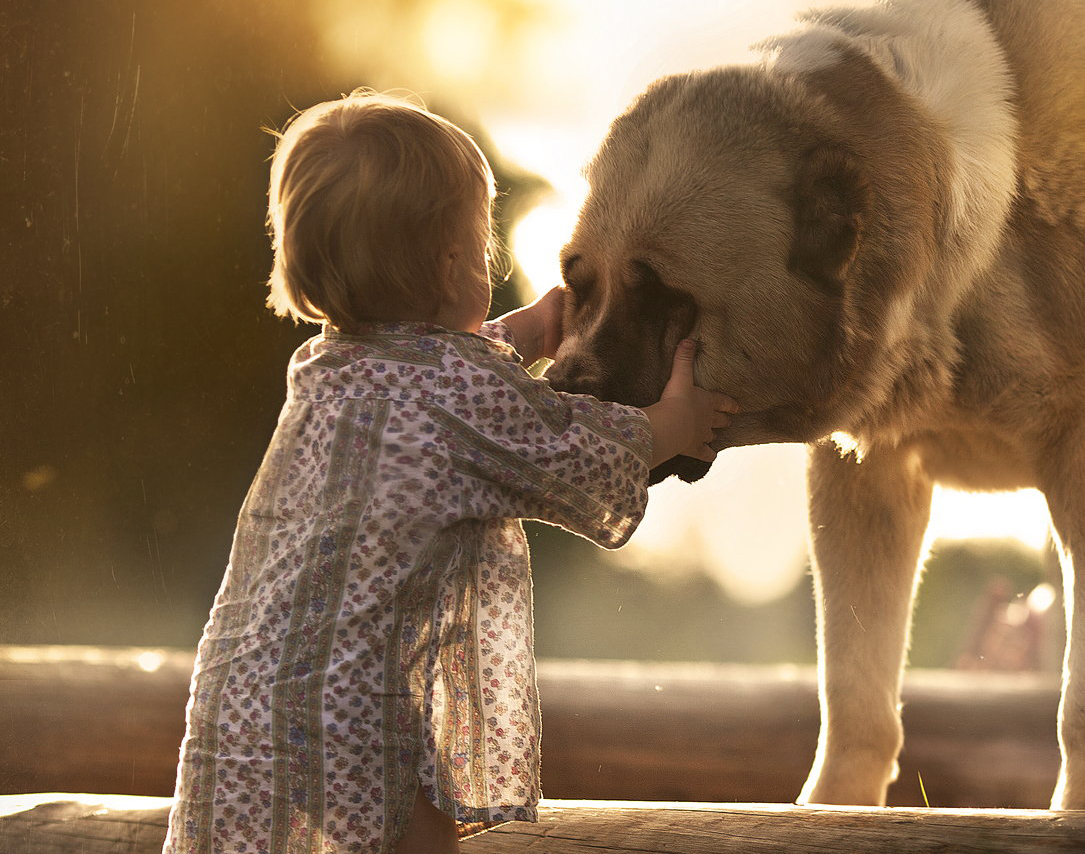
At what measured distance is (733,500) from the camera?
11.0 ft

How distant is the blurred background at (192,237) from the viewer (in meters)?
2.06

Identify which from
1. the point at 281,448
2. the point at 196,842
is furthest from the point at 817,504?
the point at 196,842

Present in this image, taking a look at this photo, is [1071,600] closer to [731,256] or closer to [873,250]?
[873,250]

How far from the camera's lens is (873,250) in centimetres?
149

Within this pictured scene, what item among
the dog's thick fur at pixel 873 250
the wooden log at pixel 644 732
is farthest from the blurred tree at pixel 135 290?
the dog's thick fur at pixel 873 250

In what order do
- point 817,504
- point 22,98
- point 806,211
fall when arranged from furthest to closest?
point 22,98 → point 817,504 → point 806,211

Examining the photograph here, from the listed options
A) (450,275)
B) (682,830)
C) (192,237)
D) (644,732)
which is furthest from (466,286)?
(192,237)

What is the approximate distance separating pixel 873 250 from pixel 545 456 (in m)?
0.57

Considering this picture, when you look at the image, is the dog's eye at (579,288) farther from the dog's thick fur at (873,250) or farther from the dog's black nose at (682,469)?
the dog's black nose at (682,469)

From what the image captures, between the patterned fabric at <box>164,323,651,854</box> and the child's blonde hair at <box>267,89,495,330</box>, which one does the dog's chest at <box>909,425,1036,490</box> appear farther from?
the child's blonde hair at <box>267,89,495,330</box>

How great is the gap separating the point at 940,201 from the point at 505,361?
0.68 meters

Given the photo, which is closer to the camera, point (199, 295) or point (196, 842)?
point (196, 842)

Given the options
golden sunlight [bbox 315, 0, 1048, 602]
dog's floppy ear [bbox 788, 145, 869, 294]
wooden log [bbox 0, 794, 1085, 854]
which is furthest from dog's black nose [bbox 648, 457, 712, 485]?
wooden log [bbox 0, 794, 1085, 854]

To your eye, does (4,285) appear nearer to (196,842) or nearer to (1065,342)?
(196,842)
